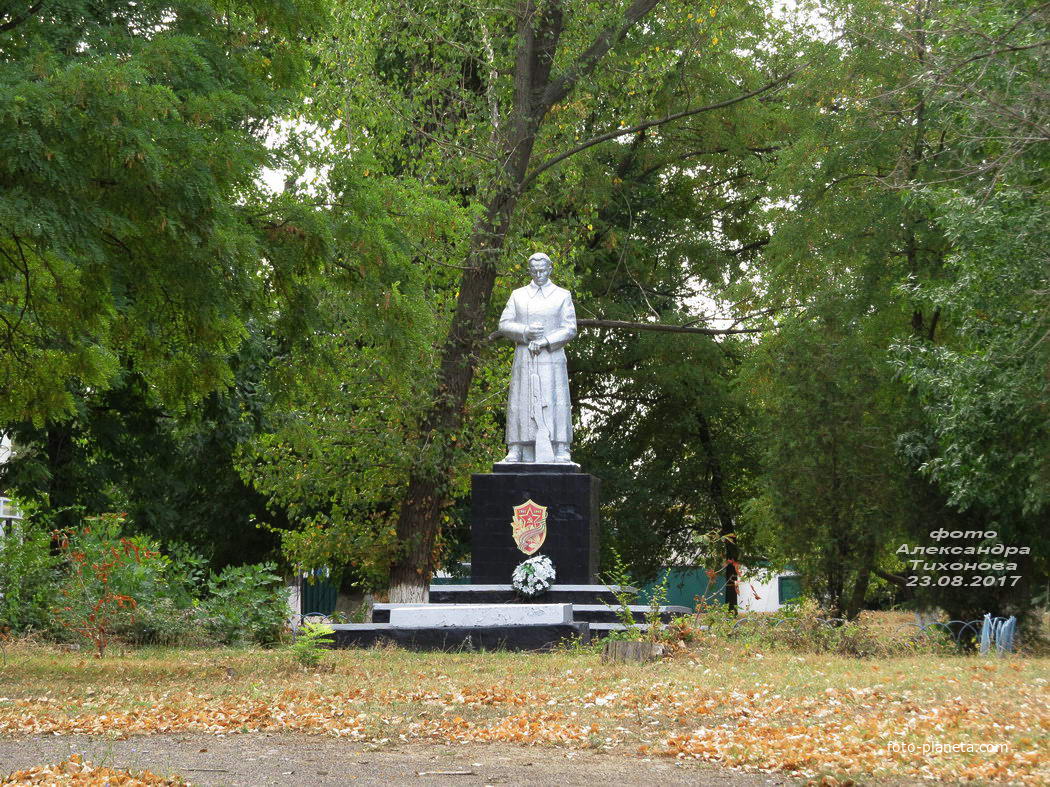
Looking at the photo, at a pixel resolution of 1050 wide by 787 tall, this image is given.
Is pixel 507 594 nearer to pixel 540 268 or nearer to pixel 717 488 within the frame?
pixel 540 268

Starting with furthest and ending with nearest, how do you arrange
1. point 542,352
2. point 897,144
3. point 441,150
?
1. point 897,144
2. point 441,150
3. point 542,352

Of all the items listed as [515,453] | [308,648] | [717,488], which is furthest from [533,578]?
[717,488]

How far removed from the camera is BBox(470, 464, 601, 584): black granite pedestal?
1516 centimetres

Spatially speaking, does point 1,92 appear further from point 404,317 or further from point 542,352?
point 542,352

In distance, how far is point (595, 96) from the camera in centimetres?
1972

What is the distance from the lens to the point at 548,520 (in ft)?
50.1

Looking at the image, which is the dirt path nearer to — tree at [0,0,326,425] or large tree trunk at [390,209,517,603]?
tree at [0,0,326,425]

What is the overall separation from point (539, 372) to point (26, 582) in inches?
269

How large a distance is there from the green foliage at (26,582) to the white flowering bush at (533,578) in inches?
214

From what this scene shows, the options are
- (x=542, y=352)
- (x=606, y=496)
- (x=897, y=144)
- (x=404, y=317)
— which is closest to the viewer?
(x=404, y=317)

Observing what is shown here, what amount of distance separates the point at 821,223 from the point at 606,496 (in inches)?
317

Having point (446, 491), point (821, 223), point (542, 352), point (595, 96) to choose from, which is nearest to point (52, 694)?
point (542, 352)

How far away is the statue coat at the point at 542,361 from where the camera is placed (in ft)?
53.1

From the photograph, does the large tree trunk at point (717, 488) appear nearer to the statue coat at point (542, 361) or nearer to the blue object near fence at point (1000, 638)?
the statue coat at point (542, 361)
